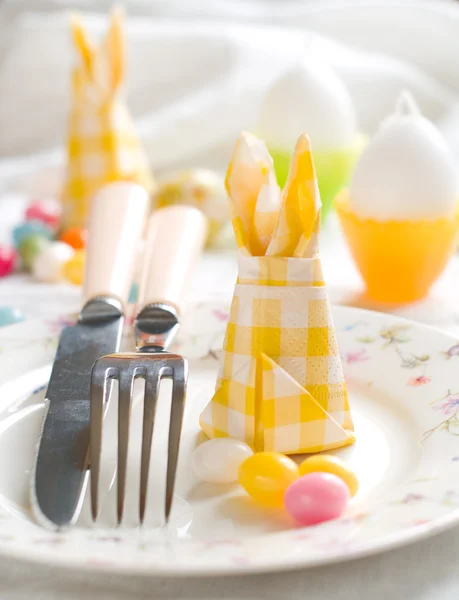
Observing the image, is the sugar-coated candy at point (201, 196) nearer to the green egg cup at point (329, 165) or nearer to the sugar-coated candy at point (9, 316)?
the green egg cup at point (329, 165)

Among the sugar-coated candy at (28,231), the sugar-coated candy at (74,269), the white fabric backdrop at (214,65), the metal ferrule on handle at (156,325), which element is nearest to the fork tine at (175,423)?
the metal ferrule on handle at (156,325)

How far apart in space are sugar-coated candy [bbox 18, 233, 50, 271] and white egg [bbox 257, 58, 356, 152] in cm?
31

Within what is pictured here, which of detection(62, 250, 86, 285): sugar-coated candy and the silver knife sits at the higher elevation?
detection(62, 250, 86, 285): sugar-coated candy

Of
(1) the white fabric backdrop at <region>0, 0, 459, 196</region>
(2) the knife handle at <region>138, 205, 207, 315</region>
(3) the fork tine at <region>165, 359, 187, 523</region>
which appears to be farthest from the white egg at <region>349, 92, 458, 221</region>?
(1) the white fabric backdrop at <region>0, 0, 459, 196</region>

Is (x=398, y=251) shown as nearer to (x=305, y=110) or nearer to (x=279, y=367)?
(x=305, y=110)

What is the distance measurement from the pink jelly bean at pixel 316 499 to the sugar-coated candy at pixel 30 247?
60 cm

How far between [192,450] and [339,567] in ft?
0.40

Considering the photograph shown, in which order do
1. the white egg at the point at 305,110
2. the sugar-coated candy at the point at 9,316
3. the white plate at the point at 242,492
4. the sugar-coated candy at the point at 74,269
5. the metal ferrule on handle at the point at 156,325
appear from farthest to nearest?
the white egg at the point at 305,110 < the sugar-coated candy at the point at 74,269 < the sugar-coated candy at the point at 9,316 < the metal ferrule on handle at the point at 156,325 < the white plate at the point at 242,492

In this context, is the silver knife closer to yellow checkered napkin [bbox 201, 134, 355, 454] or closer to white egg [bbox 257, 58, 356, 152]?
yellow checkered napkin [bbox 201, 134, 355, 454]

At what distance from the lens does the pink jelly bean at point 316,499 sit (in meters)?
0.38

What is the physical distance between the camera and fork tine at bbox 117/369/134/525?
1.29 ft

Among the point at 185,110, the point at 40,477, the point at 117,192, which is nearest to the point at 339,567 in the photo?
the point at 40,477

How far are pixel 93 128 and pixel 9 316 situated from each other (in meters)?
0.37

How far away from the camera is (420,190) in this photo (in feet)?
2.56
